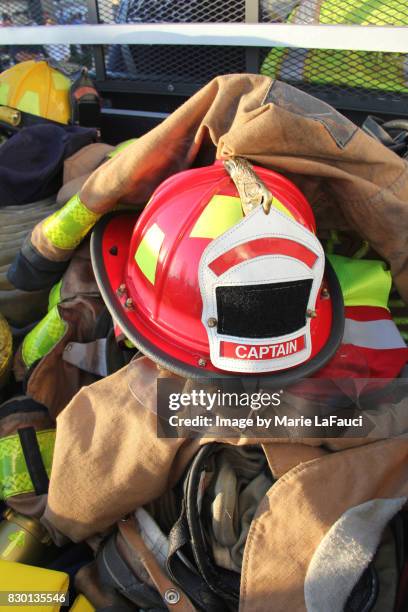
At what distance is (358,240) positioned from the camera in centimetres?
155

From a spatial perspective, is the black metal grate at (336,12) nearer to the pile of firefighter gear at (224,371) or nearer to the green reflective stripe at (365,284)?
the pile of firefighter gear at (224,371)

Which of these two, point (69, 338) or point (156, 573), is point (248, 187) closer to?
point (69, 338)

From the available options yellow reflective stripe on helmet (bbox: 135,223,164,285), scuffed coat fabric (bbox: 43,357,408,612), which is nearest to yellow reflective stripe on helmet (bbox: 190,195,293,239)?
yellow reflective stripe on helmet (bbox: 135,223,164,285)

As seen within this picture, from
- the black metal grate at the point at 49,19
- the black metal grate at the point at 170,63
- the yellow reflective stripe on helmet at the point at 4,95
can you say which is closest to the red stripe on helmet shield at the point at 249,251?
the black metal grate at the point at 170,63

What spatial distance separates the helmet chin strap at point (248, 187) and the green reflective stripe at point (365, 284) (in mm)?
408

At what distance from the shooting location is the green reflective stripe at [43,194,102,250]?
58.2 inches

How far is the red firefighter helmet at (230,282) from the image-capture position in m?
1.12

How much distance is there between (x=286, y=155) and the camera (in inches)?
52.7

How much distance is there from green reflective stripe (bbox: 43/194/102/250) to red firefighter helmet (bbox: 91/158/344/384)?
196 millimetres

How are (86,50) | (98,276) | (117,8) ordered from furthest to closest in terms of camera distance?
1. (86,50)
2. (117,8)
3. (98,276)

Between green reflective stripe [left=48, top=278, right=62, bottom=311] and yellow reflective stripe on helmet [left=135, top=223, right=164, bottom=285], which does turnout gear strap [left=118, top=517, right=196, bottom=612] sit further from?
green reflective stripe [left=48, top=278, right=62, bottom=311]

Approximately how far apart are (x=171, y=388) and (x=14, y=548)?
0.53m

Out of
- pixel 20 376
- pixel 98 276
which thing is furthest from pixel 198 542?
pixel 20 376

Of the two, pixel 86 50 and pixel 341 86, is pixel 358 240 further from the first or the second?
pixel 86 50
